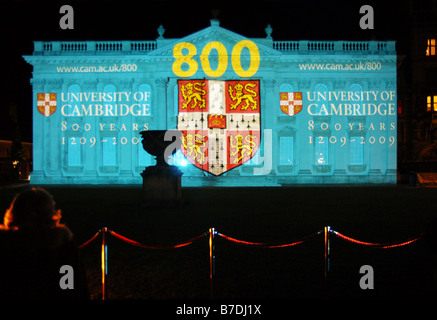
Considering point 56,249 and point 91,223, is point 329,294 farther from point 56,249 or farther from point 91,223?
point 91,223

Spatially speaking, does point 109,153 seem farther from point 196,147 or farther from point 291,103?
point 291,103

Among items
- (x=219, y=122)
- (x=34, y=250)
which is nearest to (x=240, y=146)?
(x=219, y=122)

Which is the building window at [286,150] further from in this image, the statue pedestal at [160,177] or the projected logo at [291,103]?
the statue pedestal at [160,177]

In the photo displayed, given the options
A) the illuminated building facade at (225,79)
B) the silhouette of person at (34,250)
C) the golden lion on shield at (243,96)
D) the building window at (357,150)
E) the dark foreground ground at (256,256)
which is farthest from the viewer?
the building window at (357,150)

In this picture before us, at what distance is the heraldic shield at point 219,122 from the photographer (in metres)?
33.1

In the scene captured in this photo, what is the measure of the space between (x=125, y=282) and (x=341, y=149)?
32.4 metres

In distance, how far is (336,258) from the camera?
862 centimetres

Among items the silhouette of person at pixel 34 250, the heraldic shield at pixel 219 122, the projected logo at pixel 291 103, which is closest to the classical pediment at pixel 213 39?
the heraldic shield at pixel 219 122

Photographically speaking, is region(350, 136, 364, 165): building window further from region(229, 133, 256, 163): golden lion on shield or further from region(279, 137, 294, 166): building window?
region(229, 133, 256, 163): golden lion on shield

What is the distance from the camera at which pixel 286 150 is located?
37094 mm

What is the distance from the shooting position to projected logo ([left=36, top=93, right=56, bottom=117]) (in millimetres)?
36406

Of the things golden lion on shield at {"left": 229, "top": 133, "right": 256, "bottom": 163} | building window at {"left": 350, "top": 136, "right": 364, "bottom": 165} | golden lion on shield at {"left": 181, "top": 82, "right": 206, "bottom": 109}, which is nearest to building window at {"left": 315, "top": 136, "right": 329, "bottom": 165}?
building window at {"left": 350, "top": 136, "right": 364, "bottom": 165}

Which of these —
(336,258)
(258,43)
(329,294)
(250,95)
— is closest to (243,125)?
(250,95)

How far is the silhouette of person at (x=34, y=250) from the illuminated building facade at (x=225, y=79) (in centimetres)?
3201
